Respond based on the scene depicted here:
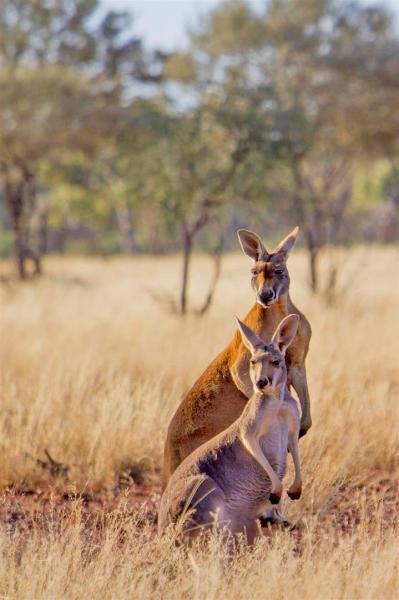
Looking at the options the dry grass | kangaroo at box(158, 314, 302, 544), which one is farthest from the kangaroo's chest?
the dry grass

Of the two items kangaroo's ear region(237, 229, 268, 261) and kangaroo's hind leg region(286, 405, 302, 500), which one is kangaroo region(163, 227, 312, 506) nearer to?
kangaroo's ear region(237, 229, 268, 261)

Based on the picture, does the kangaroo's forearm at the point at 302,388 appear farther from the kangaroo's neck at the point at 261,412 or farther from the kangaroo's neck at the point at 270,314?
the kangaroo's neck at the point at 261,412

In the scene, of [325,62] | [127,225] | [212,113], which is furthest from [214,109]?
[127,225]

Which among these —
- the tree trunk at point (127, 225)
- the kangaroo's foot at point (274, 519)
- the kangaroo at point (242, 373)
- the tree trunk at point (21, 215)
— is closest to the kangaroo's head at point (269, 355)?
the kangaroo at point (242, 373)

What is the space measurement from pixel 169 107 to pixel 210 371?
9734 mm

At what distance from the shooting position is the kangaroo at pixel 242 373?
13.8 ft

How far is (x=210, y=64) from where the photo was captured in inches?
771

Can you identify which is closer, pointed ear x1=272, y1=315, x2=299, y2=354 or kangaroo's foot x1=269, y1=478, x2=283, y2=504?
kangaroo's foot x1=269, y1=478, x2=283, y2=504

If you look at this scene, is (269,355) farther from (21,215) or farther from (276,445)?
(21,215)

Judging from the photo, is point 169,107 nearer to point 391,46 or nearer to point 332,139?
point 332,139

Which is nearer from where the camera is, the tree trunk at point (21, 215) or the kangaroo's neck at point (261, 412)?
the kangaroo's neck at point (261, 412)

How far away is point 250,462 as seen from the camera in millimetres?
3805

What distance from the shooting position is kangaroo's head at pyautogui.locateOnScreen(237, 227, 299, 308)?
419cm

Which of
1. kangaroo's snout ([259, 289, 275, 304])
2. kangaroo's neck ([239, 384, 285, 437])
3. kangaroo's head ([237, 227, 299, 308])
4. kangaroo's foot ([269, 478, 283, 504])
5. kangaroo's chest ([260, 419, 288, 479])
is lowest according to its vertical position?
kangaroo's foot ([269, 478, 283, 504])
